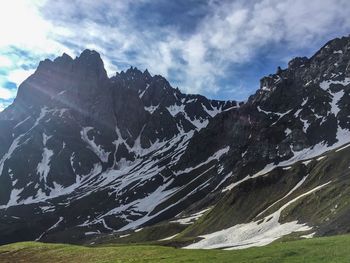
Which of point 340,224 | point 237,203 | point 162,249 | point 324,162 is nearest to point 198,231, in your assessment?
point 237,203

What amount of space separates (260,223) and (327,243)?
3725 inches

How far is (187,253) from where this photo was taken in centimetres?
5009

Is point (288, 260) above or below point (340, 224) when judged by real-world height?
above

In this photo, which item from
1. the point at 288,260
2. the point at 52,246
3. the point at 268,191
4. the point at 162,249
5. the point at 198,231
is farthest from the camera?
the point at 268,191

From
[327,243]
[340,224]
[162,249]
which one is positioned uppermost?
[162,249]

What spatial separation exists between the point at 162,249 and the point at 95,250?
10.6 meters

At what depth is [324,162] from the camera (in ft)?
543

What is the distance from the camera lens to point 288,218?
125m

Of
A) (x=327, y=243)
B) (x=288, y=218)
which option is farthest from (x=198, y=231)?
(x=327, y=243)

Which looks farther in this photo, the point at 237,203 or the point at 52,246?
the point at 237,203

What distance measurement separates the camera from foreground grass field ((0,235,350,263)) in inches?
1439

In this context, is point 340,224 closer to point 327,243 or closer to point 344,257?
point 327,243

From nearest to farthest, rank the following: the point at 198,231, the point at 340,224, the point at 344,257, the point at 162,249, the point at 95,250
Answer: the point at 344,257, the point at 162,249, the point at 95,250, the point at 340,224, the point at 198,231

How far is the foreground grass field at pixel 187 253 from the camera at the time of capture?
3656cm
